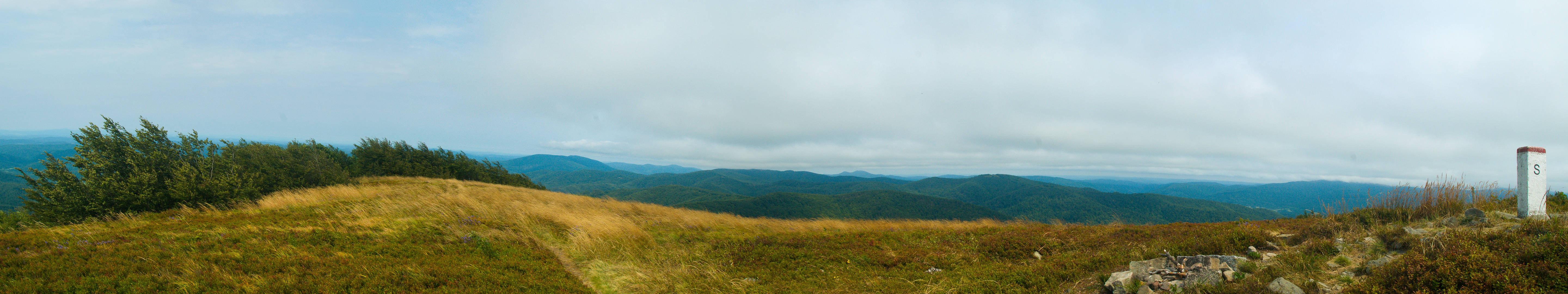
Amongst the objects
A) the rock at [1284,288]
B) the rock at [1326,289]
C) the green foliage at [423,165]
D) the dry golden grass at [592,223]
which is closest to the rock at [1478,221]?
the rock at [1326,289]

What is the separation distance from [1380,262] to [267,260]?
17.7 meters

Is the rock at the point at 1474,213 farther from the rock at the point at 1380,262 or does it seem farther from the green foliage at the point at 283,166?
the green foliage at the point at 283,166

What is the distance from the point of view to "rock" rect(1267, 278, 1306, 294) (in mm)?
6215

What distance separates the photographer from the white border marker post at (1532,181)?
29.5 ft

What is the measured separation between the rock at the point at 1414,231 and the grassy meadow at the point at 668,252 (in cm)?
10

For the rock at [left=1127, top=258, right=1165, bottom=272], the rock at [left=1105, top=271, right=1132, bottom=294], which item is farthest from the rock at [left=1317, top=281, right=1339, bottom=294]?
the rock at [left=1105, top=271, right=1132, bottom=294]

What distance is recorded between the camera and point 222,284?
6.79m

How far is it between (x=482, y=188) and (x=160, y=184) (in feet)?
34.0

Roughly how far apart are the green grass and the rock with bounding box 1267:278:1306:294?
10.3m

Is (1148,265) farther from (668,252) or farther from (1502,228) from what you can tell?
(668,252)

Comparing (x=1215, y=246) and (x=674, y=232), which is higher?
(x=1215, y=246)

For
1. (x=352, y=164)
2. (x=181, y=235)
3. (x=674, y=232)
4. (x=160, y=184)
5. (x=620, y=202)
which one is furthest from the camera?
(x=352, y=164)

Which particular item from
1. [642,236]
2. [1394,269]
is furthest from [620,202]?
[1394,269]

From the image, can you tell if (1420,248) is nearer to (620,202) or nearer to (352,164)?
(620,202)
